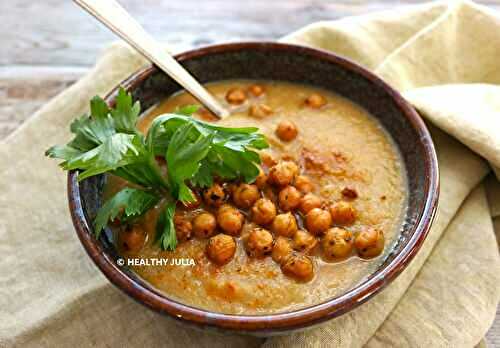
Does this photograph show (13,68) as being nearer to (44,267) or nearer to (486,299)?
(44,267)

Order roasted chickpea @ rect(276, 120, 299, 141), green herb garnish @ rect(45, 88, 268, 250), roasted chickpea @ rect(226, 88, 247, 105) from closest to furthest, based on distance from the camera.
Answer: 1. green herb garnish @ rect(45, 88, 268, 250)
2. roasted chickpea @ rect(276, 120, 299, 141)
3. roasted chickpea @ rect(226, 88, 247, 105)

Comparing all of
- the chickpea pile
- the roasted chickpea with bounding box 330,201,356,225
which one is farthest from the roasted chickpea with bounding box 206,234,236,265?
the roasted chickpea with bounding box 330,201,356,225

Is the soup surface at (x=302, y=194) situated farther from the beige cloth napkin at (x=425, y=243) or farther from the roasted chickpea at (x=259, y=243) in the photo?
the beige cloth napkin at (x=425, y=243)

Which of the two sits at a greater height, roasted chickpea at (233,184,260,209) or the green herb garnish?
the green herb garnish

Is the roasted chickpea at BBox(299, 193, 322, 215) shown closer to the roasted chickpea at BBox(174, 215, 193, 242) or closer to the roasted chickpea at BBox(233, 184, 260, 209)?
the roasted chickpea at BBox(233, 184, 260, 209)

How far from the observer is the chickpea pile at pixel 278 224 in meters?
2.13

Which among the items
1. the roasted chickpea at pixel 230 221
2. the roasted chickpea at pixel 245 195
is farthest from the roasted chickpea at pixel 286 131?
the roasted chickpea at pixel 230 221

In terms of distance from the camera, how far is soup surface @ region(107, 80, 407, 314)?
6.81ft

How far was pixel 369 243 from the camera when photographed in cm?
215

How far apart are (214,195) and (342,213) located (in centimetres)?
48

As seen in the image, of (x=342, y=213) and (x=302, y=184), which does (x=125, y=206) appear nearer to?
(x=302, y=184)

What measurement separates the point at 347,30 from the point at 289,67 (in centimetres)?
52

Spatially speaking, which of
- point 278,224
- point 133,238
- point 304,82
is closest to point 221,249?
point 278,224

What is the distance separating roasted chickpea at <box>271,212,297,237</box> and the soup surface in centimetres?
2
